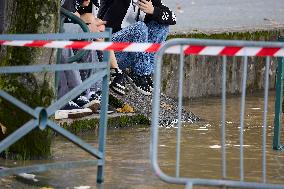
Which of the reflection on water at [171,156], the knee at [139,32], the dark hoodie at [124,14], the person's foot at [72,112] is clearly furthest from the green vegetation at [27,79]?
the dark hoodie at [124,14]

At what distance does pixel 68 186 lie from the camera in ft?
28.0

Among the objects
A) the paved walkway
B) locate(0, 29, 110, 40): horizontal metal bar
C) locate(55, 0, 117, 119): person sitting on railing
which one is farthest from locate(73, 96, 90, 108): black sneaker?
the paved walkway

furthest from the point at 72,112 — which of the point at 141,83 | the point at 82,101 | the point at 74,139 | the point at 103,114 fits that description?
the point at 74,139

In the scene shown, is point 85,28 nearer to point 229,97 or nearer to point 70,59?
point 70,59

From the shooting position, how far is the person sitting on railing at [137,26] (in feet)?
41.0

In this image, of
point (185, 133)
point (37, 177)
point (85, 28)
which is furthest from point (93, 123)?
point (37, 177)

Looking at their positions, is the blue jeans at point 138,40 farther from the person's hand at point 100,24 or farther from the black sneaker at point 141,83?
the person's hand at point 100,24

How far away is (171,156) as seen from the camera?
33.1ft

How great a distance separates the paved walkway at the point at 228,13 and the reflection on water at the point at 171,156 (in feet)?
13.6

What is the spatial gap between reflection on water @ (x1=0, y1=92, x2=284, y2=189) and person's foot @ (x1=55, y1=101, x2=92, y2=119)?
219mm

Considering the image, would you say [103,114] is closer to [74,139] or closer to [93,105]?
[74,139]

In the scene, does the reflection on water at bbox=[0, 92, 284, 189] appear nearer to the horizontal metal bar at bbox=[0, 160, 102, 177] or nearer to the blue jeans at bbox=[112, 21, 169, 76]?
the horizontal metal bar at bbox=[0, 160, 102, 177]

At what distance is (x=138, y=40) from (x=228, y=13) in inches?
326

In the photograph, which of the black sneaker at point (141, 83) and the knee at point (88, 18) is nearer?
the knee at point (88, 18)
